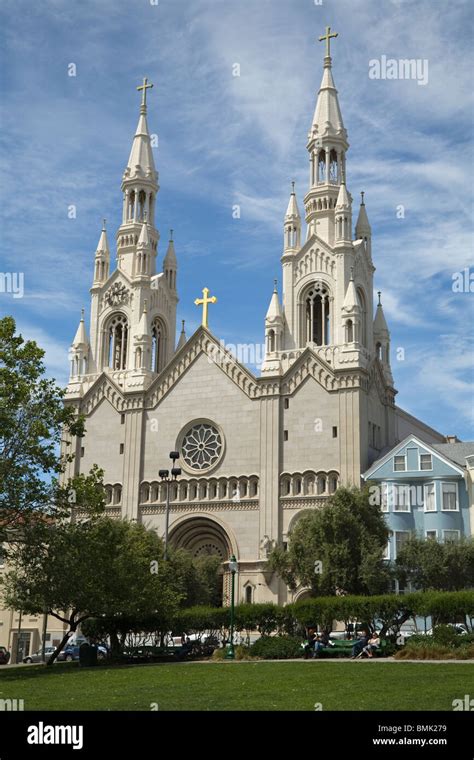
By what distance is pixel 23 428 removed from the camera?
38.1 meters

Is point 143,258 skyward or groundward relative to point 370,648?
skyward

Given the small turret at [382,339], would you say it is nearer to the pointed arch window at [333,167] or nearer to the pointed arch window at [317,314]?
the pointed arch window at [317,314]

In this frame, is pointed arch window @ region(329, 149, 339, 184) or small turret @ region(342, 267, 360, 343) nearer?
small turret @ region(342, 267, 360, 343)

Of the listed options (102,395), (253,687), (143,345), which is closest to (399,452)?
(143,345)

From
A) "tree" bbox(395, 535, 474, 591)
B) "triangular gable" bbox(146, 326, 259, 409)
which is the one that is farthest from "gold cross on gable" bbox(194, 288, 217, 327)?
"tree" bbox(395, 535, 474, 591)

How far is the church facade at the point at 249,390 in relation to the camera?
6538cm

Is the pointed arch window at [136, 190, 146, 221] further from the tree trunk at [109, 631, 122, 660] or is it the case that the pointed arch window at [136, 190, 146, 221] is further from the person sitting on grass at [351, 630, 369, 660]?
the person sitting on grass at [351, 630, 369, 660]

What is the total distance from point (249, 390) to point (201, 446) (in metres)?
5.56

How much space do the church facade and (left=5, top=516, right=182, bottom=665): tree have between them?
903 inches

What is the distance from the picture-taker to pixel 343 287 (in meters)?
70.1

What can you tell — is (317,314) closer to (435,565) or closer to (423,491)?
(423,491)

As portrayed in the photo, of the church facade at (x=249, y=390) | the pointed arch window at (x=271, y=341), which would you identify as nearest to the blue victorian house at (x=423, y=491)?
the church facade at (x=249, y=390)

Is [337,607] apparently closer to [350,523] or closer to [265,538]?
[350,523]

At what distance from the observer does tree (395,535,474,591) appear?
168ft
